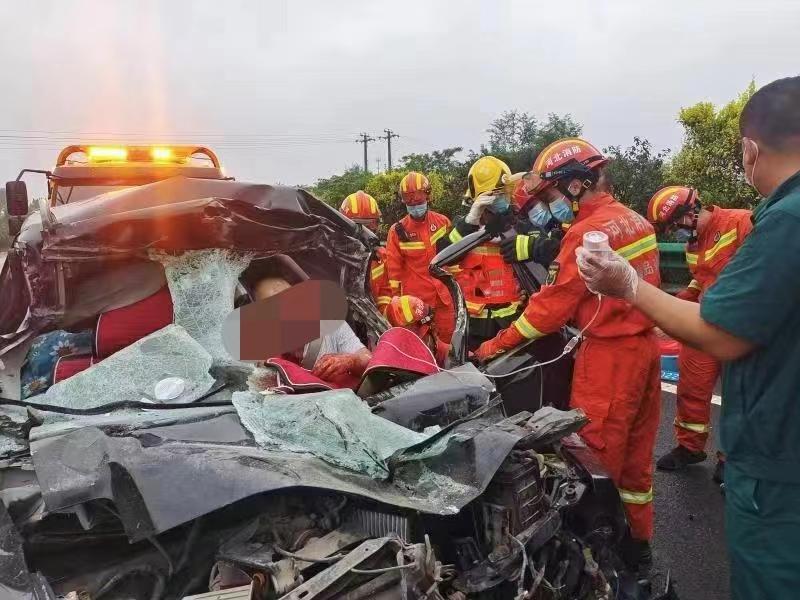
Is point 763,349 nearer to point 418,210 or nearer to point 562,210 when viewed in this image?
point 562,210

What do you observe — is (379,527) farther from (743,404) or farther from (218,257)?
(218,257)

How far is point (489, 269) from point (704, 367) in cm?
169

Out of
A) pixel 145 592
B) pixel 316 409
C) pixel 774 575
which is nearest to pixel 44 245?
pixel 316 409

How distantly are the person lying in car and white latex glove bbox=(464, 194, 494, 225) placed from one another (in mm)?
2056

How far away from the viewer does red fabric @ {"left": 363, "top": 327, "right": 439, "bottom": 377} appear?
8.91ft

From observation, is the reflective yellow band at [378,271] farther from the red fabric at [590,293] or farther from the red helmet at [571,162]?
the red fabric at [590,293]

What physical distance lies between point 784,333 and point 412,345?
159cm

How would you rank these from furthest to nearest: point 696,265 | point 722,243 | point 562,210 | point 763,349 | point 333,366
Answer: point 696,265 < point 722,243 < point 562,210 < point 333,366 < point 763,349

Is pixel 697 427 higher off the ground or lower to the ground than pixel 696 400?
lower

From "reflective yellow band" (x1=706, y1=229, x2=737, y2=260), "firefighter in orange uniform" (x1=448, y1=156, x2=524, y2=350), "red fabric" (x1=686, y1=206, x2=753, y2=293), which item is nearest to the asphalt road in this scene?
"red fabric" (x1=686, y1=206, x2=753, y2=293)

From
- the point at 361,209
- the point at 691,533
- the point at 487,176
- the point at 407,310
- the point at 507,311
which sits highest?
the point at 487,176

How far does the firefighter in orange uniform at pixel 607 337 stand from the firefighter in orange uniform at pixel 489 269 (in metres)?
1.52

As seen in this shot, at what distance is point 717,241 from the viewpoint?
483 centimetres

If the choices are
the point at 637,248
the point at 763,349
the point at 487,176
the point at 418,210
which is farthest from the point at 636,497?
the point at 418,210
